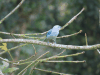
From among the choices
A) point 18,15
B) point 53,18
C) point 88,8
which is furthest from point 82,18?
point 18,15

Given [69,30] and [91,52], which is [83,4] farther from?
[91,52]

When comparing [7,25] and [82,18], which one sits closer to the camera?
[7,25]

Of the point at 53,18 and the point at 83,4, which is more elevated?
the point at 83,4

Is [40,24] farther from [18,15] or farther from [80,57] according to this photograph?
[80,57]

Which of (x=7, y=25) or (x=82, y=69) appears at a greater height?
(x=7, y=25)

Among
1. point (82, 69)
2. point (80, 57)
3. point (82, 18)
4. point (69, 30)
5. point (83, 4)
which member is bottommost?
point (82, 69)

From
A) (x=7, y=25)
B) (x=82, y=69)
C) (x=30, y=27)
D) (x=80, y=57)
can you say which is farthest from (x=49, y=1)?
(x=82, y=69)
